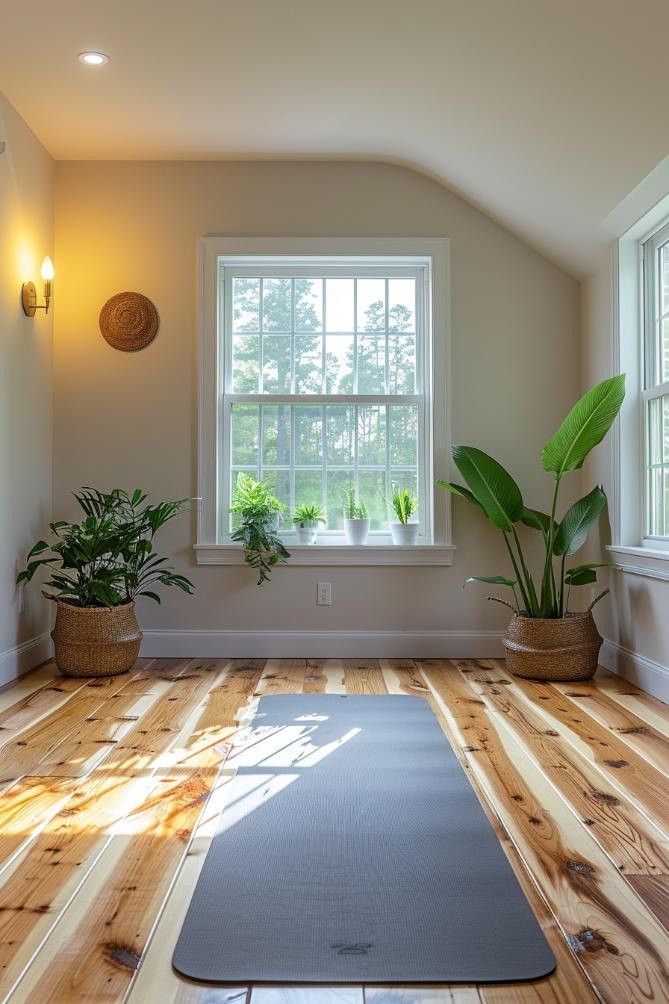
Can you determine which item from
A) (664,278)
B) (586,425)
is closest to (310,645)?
(586,425)

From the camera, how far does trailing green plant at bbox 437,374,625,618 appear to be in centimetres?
364

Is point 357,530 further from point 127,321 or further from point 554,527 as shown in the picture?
point 127,321

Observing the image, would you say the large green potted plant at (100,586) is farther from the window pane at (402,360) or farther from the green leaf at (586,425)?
the green leaf at (586,425)

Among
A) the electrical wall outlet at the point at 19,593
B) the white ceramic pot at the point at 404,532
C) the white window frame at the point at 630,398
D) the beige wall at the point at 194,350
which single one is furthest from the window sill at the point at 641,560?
the electrical wall outlet at the point at 19,593

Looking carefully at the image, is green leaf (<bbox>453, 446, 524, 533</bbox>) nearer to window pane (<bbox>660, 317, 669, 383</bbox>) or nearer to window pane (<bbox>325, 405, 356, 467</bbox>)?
window pane (<bbox>325, 405, 356, 467</bbox>)

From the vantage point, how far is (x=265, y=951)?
56.4 inches

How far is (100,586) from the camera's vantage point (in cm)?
376

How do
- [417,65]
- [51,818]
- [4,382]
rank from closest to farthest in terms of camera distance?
[51,818] < [417,65] < [4,382]

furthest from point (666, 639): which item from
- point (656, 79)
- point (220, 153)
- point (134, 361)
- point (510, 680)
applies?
point (220, 153)

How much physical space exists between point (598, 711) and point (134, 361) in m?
2.89

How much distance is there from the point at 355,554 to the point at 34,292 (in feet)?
6.88

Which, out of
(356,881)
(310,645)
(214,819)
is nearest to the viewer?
(356,881)

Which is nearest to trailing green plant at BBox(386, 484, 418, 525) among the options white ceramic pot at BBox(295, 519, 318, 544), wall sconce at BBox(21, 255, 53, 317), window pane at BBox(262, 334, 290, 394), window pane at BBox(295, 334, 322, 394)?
white ceramic pot at BBox(295, 519, 318, 544)

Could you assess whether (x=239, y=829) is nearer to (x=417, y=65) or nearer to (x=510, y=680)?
(x=510, y=680)
